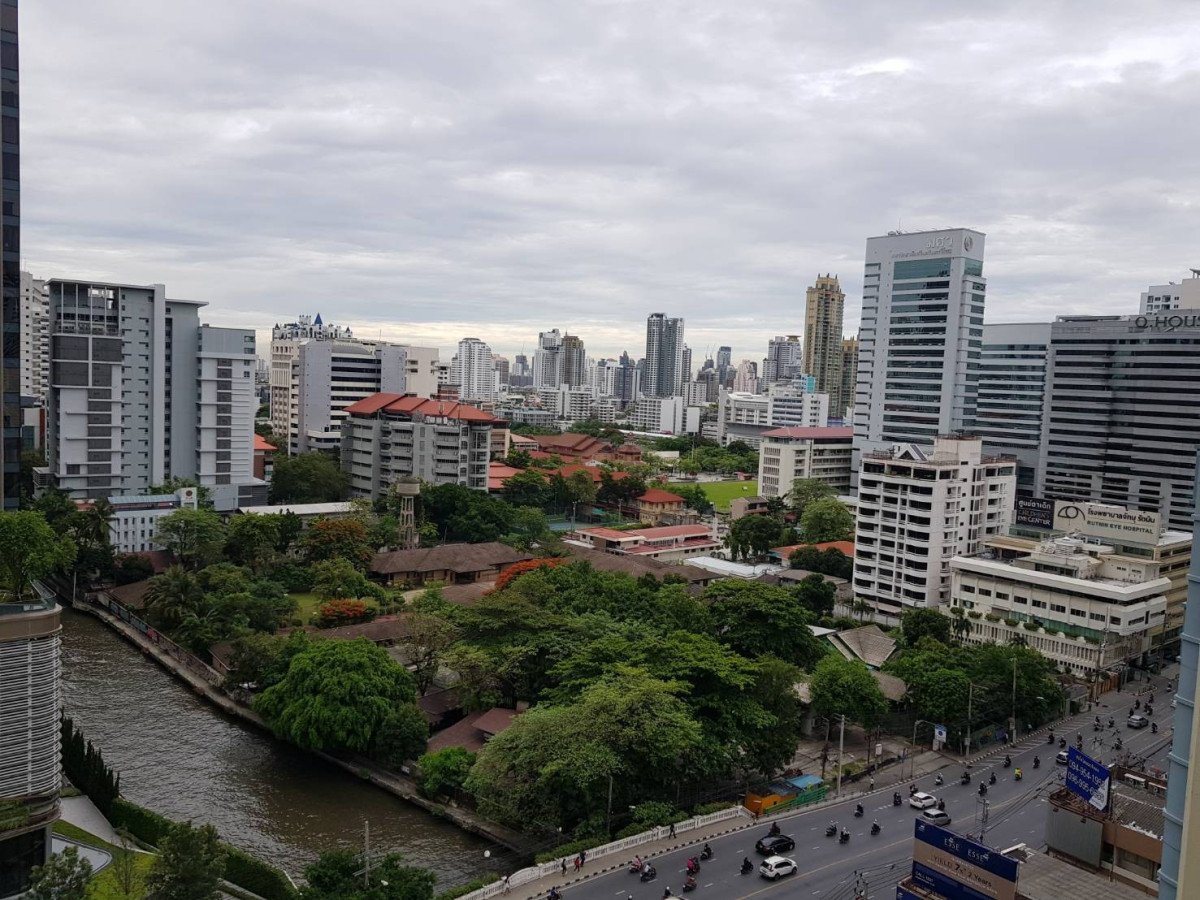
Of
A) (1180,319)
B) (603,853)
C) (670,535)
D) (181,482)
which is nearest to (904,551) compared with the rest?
(670,535)

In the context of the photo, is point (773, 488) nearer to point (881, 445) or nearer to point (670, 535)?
point (881, 445)

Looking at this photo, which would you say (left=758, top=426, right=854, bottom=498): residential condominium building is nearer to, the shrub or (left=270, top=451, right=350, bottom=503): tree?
(left=270, top=451, right=350, bottom=503): tree

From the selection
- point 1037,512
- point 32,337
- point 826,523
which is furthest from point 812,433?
point 32,337

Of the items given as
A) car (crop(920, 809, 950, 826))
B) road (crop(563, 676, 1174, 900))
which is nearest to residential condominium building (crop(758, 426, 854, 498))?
road (crop(563, 676, 1174, 900))

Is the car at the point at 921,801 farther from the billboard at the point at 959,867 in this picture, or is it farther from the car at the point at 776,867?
the billboard at the point at 959,867

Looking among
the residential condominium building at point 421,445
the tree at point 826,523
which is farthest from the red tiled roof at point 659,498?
the residential condominium building at point 421,445

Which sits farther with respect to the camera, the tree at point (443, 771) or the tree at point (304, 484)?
the tree at point (304, 484)
